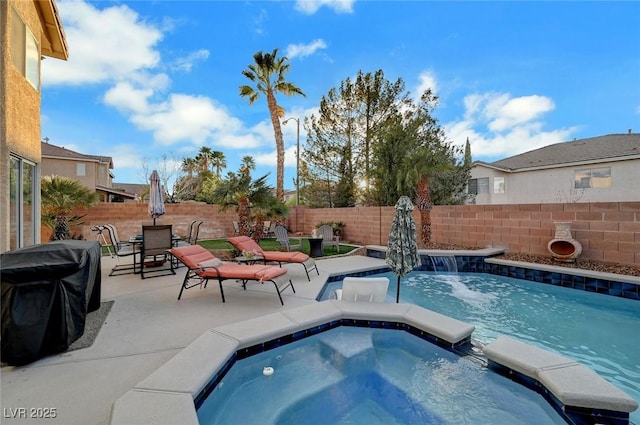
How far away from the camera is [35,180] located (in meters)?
6.33

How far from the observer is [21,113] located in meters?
5.46

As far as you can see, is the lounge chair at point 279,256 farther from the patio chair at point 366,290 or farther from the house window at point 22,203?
the house window at point 22,203

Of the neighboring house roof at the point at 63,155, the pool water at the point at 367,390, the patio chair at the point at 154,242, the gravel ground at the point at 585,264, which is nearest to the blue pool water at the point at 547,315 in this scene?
the gravel ground at the point at 585,264

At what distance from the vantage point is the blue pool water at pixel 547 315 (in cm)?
364

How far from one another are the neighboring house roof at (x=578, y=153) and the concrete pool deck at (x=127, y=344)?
15171 millimetres

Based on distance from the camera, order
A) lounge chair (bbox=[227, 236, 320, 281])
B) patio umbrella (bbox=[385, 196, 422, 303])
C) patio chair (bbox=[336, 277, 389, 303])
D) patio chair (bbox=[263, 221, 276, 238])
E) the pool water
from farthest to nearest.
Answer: patio chair (bbox=[263, 221, 276, 238]) < lounge chair (bbox=[227, 236, 320, 281]) < patio umbrella (bbox=[385, 196, 422, 303]) < patio chair (bbox=[336, 277, 389, 303]) < the pool water

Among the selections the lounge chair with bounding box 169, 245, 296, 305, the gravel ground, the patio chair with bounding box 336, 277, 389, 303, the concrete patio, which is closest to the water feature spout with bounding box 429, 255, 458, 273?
the gravel ground

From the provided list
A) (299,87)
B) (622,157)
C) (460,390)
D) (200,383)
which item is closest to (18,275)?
(200,383)

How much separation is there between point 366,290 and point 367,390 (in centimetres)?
171

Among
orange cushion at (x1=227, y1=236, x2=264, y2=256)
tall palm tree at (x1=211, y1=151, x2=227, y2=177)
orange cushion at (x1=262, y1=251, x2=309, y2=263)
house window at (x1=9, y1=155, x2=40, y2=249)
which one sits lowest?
orange cushion at (x1=262, y1=251, x2=309, y2=263)

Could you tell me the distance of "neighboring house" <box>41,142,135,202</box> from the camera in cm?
2014

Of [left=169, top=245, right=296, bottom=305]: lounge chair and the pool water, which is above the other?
[left=169, top=245, right=296, bottom=305]: lounge chair

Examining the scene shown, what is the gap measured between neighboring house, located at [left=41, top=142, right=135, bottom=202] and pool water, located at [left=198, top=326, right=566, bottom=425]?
21831 mm

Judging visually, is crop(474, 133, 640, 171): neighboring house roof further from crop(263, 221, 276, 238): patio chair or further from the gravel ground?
crop(263, 221, 276, 238): patio chair
